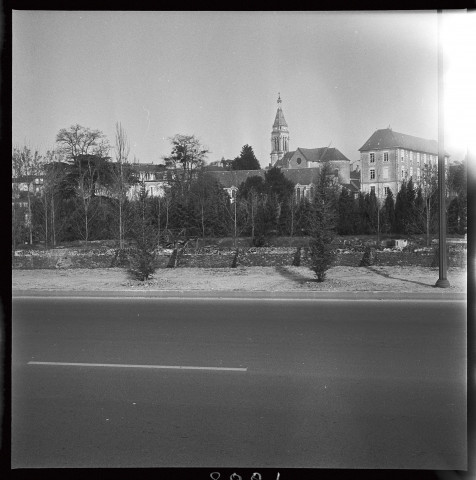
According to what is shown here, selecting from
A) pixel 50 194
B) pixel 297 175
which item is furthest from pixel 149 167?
pixel 297 175

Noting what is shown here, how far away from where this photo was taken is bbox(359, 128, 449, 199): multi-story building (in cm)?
2034

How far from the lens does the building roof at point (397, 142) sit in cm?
1873

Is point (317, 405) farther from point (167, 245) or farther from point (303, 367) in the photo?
point (167, 245)

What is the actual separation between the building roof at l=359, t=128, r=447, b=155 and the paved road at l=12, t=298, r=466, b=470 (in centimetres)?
943

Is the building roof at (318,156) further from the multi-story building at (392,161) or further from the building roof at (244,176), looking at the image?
the multi-story building at (392,161)

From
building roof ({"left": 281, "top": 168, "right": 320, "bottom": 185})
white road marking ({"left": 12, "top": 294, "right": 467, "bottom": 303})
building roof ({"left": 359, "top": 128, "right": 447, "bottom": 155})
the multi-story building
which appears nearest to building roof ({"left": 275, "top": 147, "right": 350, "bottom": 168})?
building roof ({"left": 281, "top": 168, "right": 320, "bottom": 185})

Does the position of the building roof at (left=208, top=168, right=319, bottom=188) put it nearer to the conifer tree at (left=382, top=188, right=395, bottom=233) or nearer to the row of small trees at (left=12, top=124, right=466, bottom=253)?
the row of small trees at (left=12, top=124, right=466, bottom=253)

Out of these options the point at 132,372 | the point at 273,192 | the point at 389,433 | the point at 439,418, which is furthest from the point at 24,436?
the point at 273,192

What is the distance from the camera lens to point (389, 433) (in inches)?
181

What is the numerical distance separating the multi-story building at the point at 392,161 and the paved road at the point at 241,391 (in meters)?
11.0

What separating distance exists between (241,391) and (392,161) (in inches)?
771

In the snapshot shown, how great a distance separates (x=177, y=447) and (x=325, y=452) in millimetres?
988

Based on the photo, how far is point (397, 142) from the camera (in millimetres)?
21891

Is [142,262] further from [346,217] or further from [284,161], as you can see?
[284,161]
